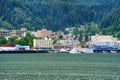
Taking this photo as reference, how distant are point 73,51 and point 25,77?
12116 cm

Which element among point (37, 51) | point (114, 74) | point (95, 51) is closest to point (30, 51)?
point (37, 51)

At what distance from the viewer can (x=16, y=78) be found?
6619 cm

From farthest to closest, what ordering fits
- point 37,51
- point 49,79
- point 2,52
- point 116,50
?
point 116,50 < point 37,51 < point 2,52 < point 49,79

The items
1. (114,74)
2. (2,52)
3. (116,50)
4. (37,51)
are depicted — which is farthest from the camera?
(116,50)

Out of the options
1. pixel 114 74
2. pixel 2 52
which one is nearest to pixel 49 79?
pixel 114 74

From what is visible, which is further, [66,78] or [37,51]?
[37,51]

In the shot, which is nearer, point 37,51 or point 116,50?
point 37,51

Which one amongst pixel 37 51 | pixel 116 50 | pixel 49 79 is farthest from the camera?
pixel 116 50

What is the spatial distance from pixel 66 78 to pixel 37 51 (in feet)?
400

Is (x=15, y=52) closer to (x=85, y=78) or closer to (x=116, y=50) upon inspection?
(x=116, y=50)

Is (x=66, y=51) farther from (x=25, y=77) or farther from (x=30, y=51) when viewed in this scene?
(x=25, y=77)

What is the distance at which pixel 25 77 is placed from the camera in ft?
222

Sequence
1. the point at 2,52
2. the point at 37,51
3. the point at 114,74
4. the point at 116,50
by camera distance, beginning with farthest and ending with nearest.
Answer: the point at 116,50 → the point at 37,51 → the point at 2,52 → the point at 114,74

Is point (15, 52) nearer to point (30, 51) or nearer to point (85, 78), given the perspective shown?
point (30, 51)
